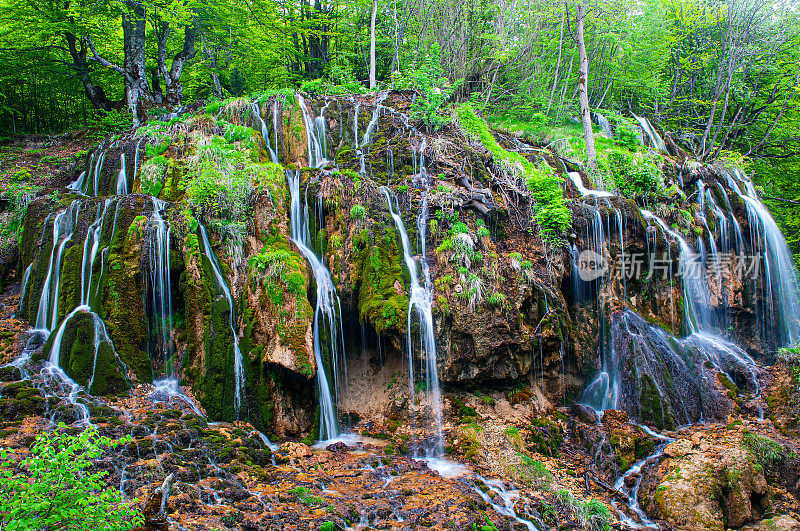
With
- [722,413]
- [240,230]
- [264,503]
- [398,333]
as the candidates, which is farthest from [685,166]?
[264,503]

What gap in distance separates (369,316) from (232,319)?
268 cm

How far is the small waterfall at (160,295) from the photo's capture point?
8.49 meters

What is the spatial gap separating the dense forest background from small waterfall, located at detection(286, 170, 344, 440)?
7213mm

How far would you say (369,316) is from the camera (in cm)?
928

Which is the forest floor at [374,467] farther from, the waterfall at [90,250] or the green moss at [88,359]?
the waterfall at [90,250]

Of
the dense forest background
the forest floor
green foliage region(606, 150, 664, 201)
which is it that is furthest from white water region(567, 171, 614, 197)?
the forest floor

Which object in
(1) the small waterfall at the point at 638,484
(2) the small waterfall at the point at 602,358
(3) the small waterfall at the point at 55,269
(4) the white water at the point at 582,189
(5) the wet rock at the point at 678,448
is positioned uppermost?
(4) the white water at the point at 582,189

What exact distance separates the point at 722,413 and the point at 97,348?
39.9 ft

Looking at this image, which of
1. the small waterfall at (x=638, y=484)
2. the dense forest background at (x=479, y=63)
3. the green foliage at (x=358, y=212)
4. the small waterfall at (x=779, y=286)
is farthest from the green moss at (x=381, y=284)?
the small waterfall at (x=779, y=286)

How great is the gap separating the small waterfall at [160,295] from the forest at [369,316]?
40mm

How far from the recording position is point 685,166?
14.7 m

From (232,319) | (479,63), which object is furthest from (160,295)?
(479,63)

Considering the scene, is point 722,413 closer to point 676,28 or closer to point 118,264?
point 118,264

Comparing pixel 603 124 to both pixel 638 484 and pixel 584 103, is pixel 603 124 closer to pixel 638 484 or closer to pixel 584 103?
pixel 584 103
